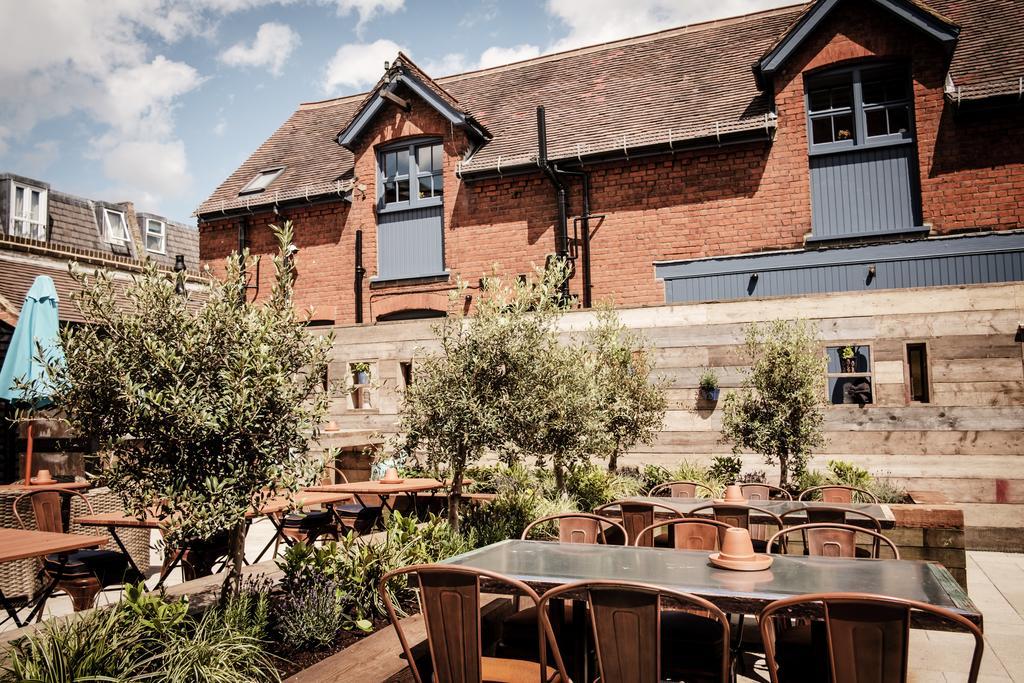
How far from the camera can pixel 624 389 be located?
8.70 m

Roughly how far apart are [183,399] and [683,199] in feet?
34.4

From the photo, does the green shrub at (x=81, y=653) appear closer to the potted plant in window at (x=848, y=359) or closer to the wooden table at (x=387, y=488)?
the wooden table at (x=387, y=488)

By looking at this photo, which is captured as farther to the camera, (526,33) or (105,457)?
(526,33)

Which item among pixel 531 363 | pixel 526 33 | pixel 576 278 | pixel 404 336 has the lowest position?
pixel 531 363

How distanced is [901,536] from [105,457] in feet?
23.0

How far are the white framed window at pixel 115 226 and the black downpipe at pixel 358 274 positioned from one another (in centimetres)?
1738

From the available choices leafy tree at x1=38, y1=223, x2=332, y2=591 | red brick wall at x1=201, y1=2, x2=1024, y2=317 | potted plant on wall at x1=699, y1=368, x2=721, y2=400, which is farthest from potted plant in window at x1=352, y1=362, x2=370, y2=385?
leafy tree at x1=38, y1=223, x2=332, y2=591

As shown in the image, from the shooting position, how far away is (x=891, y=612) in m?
2.44

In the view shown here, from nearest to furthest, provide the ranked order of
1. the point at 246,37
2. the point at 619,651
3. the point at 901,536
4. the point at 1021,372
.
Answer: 1. the point at 619,651
2. the point at 901,536
3. the point at 1021,372
4. the point at 246,37

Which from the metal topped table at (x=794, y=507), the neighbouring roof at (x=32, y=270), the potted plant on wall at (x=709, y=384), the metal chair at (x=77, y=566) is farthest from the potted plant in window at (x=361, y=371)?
the metal topped table at (x=794, y=507)

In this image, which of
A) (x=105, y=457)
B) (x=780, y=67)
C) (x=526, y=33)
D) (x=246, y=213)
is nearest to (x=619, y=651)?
(x=105, y=457)

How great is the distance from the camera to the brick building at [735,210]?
880cm

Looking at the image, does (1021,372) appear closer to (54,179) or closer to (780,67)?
(780,67)

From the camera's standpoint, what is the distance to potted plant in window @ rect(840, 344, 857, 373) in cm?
1021
